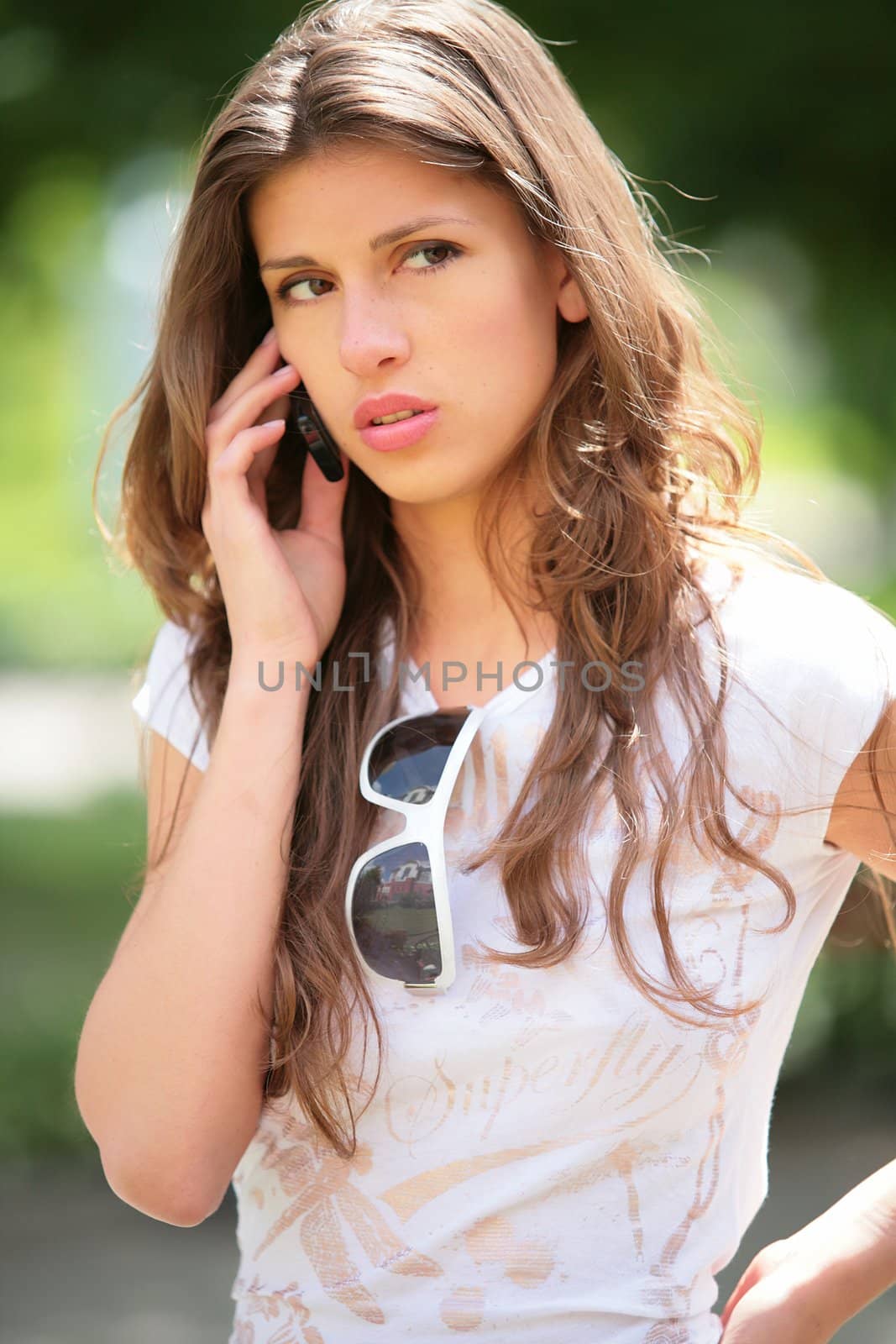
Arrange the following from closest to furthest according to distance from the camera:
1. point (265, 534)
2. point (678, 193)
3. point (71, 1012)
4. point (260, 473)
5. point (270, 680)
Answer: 1. point (270, 680)
2. point (265, 534)
3. point (260, 473)
4. point (678, 193)
5. point (71, 1012)

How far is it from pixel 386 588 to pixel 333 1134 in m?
0.83

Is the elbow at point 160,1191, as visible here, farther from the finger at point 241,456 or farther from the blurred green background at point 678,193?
the blurred green background at point 678,193

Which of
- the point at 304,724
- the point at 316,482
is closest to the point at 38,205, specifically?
the point at 316,482

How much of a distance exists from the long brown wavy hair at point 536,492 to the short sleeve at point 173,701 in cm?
2

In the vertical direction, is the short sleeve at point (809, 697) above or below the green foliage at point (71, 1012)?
above

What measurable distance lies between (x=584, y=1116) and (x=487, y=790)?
0.41 m

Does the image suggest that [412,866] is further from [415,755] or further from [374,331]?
[374,331]

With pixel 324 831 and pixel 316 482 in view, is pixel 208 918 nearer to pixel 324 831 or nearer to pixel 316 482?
pixel 324 831

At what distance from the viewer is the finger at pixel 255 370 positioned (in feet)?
6.51

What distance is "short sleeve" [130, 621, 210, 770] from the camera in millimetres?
1883

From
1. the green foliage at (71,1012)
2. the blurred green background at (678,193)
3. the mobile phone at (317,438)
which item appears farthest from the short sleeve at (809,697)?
the green foliage at (71,1012)

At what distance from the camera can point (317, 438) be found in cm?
196

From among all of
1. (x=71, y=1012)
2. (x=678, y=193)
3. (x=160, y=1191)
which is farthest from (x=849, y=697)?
(x=71, y=1012)

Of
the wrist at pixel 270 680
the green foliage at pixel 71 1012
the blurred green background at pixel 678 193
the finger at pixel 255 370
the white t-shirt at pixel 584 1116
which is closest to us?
the white t-shirt at pixel 584 1116
